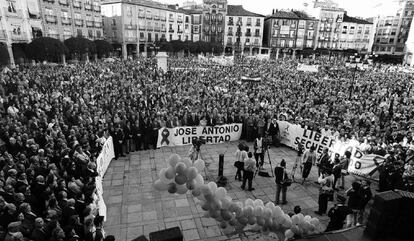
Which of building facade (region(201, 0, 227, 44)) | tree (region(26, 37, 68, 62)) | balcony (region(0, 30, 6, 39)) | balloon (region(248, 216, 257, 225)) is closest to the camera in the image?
balloon (region(248, 216, 257, 225))

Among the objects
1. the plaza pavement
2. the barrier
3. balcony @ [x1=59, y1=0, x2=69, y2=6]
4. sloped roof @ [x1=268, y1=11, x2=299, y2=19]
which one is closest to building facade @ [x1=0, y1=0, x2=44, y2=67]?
balcony @ [x1=59, y1=0, x2=69, y2=6]

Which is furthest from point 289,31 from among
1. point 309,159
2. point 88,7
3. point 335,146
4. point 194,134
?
point 309,159

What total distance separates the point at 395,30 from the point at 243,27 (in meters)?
41.9

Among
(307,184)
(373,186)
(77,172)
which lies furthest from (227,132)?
(77,172)

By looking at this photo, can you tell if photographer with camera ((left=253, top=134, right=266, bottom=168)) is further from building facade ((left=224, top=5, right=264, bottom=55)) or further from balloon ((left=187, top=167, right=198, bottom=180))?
building facade ((left=224, top=5, right=264, bottom=55))

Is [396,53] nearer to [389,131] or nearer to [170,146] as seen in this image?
[389,131]

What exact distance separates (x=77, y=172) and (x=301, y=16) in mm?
74459

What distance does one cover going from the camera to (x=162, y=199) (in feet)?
27.7

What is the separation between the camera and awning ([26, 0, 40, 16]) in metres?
36.3

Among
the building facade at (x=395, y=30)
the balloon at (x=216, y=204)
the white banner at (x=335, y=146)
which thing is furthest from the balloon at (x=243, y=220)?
the building facade at (x=395, y=30)

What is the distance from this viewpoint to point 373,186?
31.2 feet

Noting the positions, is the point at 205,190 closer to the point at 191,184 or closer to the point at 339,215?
the point at 191,184

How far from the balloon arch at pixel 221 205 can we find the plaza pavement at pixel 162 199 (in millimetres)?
1050

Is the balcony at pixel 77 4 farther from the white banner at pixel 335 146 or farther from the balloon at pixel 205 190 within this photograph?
the balloon at pixel 205 190
